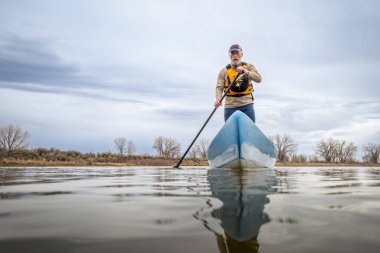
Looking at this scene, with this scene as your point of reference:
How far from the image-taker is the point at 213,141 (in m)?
6.28

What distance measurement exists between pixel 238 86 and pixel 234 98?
0.33 m

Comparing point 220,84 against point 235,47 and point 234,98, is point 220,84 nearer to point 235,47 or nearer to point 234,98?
point 234,98

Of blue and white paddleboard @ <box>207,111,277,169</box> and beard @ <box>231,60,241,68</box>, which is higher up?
beard @ <box>231,60,241,68</box>

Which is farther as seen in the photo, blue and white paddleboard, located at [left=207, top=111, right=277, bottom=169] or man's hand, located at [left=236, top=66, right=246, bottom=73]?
man's hand, located at [left=236, top=66, right=246, bottom=73]

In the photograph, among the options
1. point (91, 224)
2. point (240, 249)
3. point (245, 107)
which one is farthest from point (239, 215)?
point (245, 107)

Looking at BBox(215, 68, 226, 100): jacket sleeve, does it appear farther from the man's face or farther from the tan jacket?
the man's face

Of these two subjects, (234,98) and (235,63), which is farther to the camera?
(234,98)

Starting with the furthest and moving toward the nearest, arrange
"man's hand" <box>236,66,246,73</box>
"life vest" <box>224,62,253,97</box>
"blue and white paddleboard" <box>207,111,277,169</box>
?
1. "life vest" <box>224,62,253,97</box>
2. "man's hand" <box>236,66,246,73</box>
3. "blue and white paddleboard" <box>207,111,277,169</box>

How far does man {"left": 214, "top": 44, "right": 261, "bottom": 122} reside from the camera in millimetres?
6707

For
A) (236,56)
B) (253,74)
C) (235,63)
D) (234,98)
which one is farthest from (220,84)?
(253,74)

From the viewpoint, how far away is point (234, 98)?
7.01m

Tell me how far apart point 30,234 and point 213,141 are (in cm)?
545

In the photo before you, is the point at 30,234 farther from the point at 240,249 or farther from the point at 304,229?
the point at 304,229

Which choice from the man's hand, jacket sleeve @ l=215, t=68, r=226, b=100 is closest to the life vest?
jacket sleeve @ l=215, t=68, r=226, b=100
